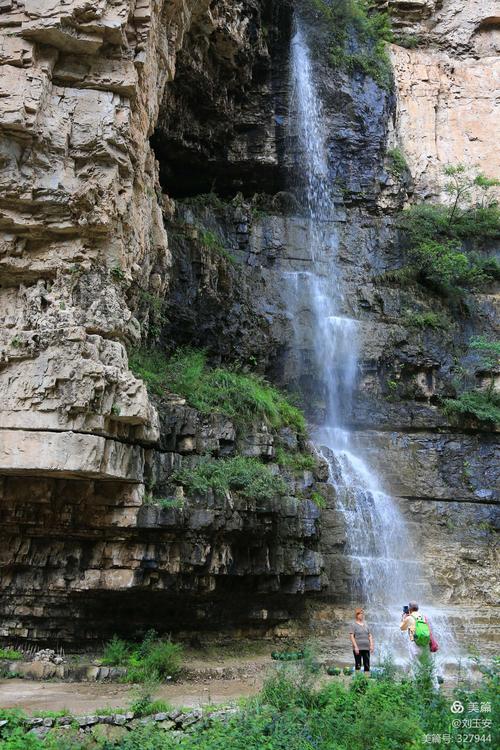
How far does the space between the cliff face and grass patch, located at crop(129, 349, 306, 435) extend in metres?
0.50

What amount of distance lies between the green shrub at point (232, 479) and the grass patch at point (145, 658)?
2578 millimetres

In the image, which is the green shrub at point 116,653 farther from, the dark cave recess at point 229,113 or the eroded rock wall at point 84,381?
the dark cave recess at point 229,113

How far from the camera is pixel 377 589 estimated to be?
13.7m

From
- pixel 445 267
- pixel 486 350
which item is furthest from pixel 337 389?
pixel 445 267

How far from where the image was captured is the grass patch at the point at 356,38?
2439cm

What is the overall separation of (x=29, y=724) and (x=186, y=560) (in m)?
4.04

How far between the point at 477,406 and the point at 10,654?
13.3 m

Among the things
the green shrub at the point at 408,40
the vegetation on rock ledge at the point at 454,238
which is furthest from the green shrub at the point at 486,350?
the green shrub at the point at 408,40

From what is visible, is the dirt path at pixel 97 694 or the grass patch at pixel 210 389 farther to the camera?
the grass patch at pixel 210 389

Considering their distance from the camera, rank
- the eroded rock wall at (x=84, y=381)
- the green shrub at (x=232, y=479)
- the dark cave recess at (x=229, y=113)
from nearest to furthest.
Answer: the eroded rock wall at (x=84, y=381) → the green shrub at (x=232, y=479) → the dark cave recess at (x=229, y=113)

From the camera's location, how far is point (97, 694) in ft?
29.0

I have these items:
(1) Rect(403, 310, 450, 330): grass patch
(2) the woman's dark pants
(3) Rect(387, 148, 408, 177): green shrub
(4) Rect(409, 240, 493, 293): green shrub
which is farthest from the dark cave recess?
(2) the woman's dark pants

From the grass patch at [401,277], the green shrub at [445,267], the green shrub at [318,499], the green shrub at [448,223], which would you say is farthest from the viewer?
the green shrub at [448,223]

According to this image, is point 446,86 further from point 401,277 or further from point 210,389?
point 210,389
